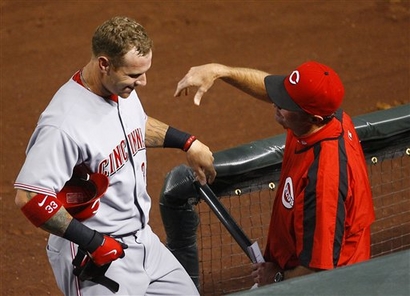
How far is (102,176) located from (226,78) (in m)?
0.85

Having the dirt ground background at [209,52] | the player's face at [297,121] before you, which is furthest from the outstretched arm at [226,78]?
the dirt ground background at [209,52]

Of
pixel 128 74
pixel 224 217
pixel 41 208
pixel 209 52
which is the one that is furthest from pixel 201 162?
pixel 209 52

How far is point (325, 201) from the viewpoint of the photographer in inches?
139

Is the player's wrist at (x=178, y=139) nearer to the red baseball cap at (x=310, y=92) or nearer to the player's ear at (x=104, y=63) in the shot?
the red baseball cap at (x=310, y=92)

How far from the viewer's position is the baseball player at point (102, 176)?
356 cm

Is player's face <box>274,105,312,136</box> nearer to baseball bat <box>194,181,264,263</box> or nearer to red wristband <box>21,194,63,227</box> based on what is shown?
baseball bat <box>194,181,264,263</box>

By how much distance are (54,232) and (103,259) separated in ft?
0.77

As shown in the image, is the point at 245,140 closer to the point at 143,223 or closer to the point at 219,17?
the point at 219,17

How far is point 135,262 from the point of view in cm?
403

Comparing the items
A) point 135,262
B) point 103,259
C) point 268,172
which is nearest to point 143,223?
point 135,262

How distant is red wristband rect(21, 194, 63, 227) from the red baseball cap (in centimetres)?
104

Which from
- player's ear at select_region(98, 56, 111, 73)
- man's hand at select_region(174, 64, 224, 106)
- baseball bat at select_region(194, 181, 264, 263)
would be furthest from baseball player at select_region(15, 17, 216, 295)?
man's hand at select_region(174, 64, 224, 106)

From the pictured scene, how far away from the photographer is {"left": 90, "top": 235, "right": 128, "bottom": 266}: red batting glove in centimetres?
366

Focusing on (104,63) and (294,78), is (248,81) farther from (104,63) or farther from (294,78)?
(104,63)
